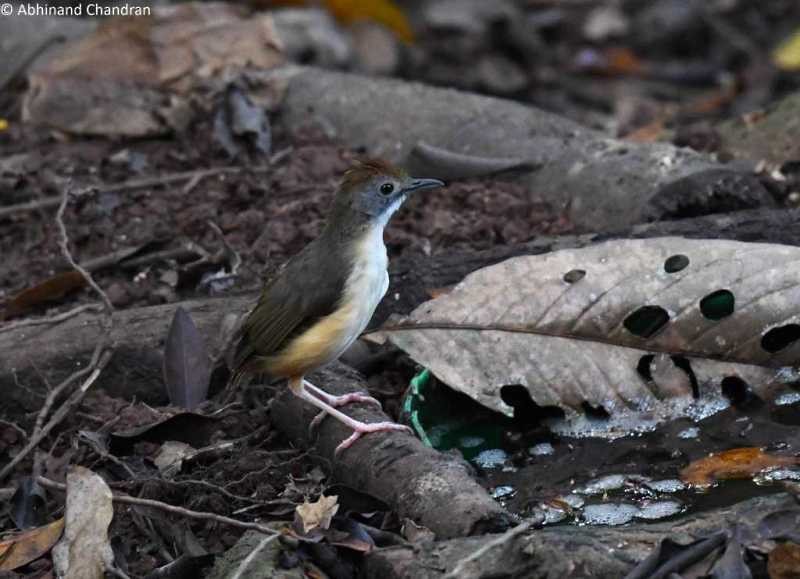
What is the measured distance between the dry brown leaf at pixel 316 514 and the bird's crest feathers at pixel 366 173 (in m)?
1.69

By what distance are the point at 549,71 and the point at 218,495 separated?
7476 mm

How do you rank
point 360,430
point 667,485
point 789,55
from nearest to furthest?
point 667,485, point 360,430, point 789,55

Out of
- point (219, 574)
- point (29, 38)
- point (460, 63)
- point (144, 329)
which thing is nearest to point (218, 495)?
point (219, 574)

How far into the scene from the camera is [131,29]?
29.7 feet

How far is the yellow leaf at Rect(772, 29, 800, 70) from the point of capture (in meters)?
11.3

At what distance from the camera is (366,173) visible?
6098 mm

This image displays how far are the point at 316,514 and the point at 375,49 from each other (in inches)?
295

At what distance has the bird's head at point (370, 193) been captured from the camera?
19.9 ft

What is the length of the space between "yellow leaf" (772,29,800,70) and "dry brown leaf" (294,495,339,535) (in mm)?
7629

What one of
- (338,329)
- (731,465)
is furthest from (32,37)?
(731,465)

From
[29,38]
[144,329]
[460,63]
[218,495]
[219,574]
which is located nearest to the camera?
[219,574]

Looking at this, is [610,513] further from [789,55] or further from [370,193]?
[789,55]

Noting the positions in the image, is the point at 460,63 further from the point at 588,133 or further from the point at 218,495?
the point at 218,495

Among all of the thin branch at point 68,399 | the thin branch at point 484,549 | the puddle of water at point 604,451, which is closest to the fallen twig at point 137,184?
the thin branch at point 68,399
